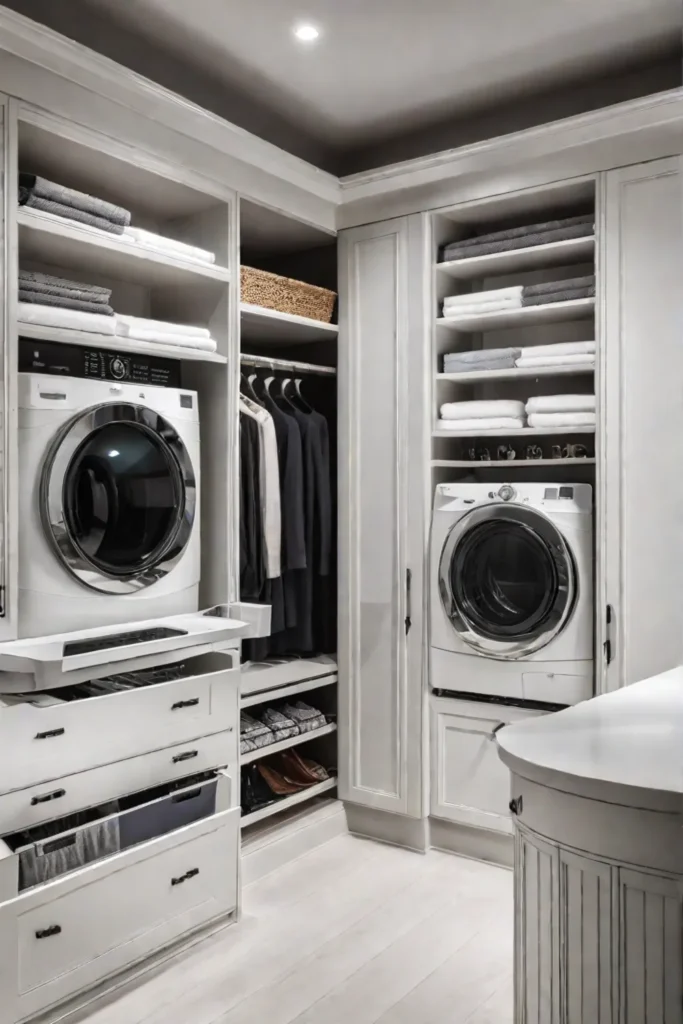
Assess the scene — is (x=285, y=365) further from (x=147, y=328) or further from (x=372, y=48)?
(x=372, y=48)

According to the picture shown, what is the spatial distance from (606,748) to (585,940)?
342 millimetres

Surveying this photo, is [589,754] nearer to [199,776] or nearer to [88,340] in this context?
[199,776]

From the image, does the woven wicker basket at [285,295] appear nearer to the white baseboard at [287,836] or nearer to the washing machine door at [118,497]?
the washing machine door at [118,497]

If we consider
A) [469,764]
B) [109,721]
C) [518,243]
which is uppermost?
[518,243]

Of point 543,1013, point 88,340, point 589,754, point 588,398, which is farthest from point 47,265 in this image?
point 543,1013

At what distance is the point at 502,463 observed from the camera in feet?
10.5

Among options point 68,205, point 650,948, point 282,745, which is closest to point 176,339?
point 68,205

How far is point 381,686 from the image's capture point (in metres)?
3.43

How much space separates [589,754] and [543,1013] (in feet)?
1.61

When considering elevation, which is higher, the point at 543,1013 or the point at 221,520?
the point at 221,520

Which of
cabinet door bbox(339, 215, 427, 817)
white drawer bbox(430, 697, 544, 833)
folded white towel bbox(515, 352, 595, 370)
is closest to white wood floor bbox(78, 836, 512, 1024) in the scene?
white drawer bbox(430, 697, 544, 833)

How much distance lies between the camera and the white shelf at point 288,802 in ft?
10.1

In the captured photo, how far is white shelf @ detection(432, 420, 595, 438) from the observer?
3.01m

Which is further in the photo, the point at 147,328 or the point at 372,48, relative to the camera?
the point at 372,48
